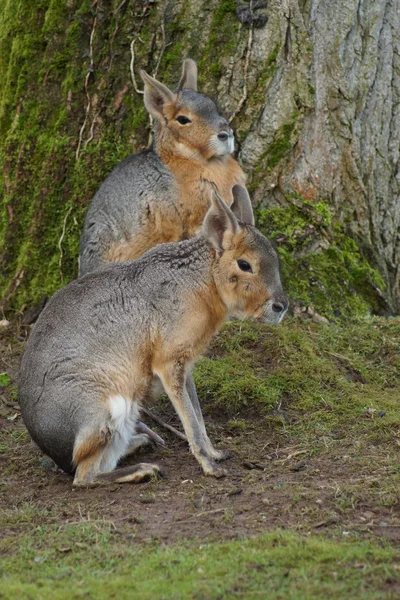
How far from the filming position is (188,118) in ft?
24.4

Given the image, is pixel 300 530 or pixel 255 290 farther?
pixel 255 290

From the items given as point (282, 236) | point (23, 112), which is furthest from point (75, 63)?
point (282, 236)

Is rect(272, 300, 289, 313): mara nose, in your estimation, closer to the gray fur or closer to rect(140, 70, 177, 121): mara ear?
the gray fur

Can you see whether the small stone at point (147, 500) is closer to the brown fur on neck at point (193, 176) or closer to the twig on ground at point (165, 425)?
the twig on ground at point (165, 425)

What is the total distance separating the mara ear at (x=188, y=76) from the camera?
7562mm

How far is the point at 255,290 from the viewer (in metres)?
5.90

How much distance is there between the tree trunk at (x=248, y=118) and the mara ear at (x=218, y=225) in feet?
6.49

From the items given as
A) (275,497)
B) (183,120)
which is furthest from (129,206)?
(275,497)

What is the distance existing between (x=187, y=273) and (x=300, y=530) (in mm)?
2037

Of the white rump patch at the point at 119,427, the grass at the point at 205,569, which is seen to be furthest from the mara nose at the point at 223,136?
the grass at the point at 205,569

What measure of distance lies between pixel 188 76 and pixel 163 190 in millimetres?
1002

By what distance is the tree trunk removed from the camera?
7914 millimetres

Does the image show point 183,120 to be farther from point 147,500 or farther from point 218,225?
point 147,500

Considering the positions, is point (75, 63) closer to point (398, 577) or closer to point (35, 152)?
point (35, 152)
